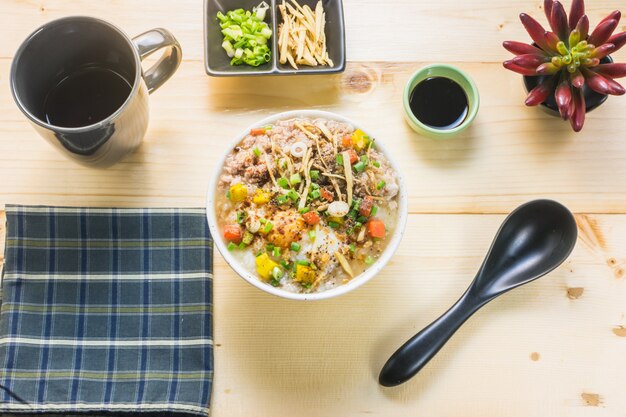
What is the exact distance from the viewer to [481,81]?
1.79m

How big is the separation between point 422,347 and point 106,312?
882 mm

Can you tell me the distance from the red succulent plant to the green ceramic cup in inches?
5.8

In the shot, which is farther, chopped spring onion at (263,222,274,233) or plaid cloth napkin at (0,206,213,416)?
plaid cloth napkin at (0,206,213,416)

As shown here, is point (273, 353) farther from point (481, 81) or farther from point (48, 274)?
point (481, 81)

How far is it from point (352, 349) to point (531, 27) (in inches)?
41.0

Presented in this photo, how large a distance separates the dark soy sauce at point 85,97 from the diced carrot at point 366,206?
2.28 feet

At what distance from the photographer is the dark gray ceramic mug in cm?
140

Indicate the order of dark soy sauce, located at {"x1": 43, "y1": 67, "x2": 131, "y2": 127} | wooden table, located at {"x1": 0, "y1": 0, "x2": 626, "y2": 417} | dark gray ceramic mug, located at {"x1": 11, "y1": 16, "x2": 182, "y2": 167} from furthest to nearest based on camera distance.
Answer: wooden table, located at {"x1": 0, "y1": 0, "x2": 626, "y2": 417} → dark soy sauce, located at {"x1": 43, "y1": 67, "x2": 131, "y2": 127} → dark gray ceramic mug, located at {"x1": 11, "y1": 16, "x2": 182, "y2": 167}

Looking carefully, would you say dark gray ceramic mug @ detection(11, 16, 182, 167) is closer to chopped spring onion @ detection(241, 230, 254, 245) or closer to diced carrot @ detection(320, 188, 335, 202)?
chopped spring onion @ detection(241, 230, 254, 245)

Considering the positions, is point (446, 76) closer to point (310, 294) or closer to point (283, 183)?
point (283, 183)

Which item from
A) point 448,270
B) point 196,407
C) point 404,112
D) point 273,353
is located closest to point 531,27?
point 404,112

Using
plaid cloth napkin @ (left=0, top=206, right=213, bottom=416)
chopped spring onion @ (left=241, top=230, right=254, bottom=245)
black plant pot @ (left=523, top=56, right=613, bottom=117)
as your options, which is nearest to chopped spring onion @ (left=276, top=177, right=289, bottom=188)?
chopped spring onion @ (left=241, top=230, right=254, bottom=245)

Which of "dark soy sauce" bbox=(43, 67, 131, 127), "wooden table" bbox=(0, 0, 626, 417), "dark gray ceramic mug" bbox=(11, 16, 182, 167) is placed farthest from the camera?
"wooden table" bbox=(0, 0, 626, 417)

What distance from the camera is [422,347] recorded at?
1.56 m
